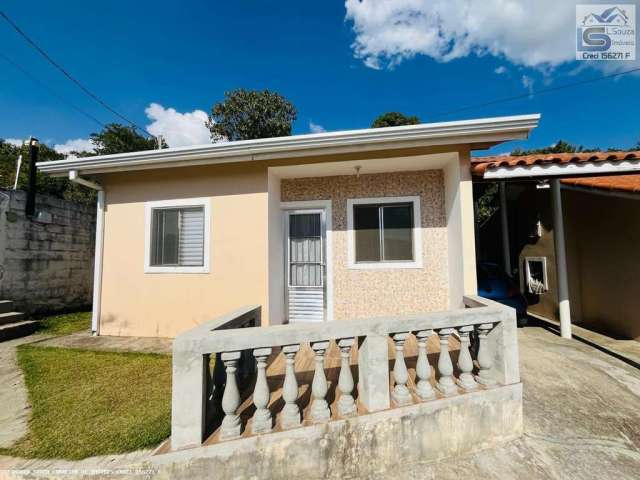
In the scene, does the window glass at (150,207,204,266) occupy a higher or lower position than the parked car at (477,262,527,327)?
higher

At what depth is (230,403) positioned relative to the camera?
1.93m

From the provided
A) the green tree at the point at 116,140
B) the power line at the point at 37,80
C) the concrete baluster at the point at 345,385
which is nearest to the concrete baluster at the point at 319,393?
the concrete baluster at the point at 345,385

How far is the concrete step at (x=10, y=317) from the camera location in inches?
209

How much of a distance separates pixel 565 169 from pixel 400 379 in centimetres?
430

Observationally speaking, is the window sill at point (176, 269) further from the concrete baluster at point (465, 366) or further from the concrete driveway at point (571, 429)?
the concrete driveway at point (571, 429)

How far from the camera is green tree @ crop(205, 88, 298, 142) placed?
21.2 metres

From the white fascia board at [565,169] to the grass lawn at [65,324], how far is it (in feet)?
28.5

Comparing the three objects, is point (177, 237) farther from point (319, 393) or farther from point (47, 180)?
point (47, 180)

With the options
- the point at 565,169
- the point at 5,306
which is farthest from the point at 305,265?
the point at 5,306

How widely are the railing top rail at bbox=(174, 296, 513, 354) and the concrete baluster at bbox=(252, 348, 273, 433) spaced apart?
0.32 feet

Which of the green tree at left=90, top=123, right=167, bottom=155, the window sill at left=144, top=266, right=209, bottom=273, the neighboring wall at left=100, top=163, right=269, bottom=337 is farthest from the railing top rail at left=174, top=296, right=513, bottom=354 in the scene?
the green tree at left=90, top=123, right=167, bottom=155

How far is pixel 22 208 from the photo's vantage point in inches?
243

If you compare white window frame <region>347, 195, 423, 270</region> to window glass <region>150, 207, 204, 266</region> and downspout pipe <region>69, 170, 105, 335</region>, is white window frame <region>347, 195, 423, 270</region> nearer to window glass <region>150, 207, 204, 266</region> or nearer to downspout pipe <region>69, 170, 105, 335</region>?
window glass <region>150, 207, 204, 266</region>

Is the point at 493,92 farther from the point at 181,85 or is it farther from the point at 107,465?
the point at 107,465
